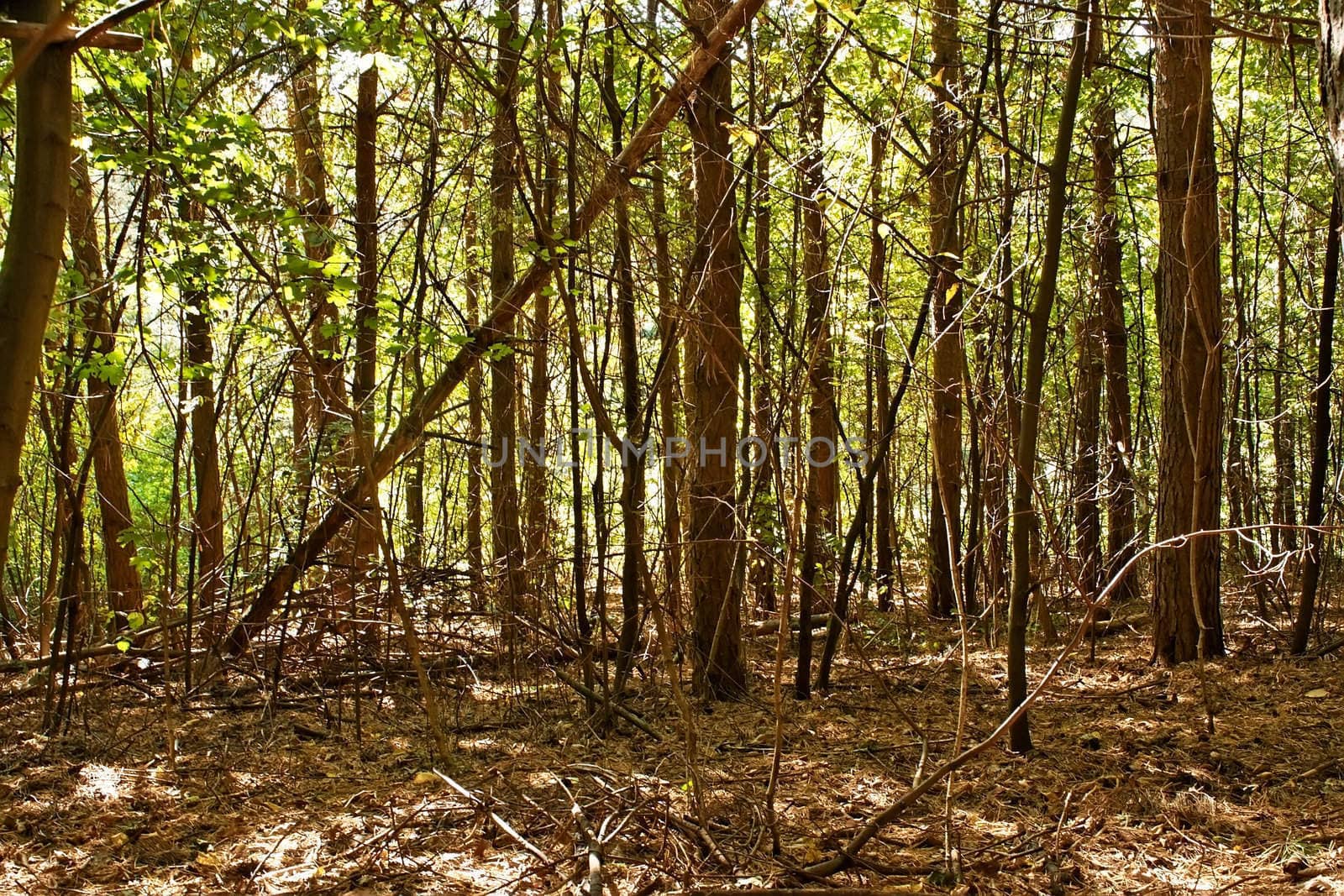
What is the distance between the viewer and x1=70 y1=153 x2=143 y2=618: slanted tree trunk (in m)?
5.22

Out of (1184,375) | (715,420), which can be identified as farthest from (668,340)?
(1184,375)

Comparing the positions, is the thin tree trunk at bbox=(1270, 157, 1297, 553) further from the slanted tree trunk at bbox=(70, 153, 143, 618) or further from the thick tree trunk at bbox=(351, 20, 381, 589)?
the slanted tree trunk at bbox=(70, 153, 143, 618)

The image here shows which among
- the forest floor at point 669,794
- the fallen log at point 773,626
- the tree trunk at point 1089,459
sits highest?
the tree trunk at point 1089,459

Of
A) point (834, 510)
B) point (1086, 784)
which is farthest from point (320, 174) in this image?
point (1086, 784)

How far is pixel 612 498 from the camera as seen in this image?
18.9 ft

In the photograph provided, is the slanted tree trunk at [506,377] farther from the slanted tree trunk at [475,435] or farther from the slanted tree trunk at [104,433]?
the slanted tree trunk at [104,433]

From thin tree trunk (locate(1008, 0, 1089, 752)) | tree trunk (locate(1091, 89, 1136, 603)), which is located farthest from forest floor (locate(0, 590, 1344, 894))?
tree trunk (locate(1091, 89, 1136, 603))

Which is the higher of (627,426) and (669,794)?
(627,426)

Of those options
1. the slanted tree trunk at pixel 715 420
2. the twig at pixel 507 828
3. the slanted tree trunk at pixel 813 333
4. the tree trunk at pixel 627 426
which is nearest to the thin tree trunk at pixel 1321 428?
the slanted tree trunk at pixel 813 333

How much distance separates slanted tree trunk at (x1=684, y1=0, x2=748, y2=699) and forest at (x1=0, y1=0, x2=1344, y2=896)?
3cm

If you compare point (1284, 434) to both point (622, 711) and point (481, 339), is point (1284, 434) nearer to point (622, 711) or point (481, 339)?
point (622, 711)

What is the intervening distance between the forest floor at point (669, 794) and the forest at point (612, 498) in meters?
0.03

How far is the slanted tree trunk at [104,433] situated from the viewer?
5.22m

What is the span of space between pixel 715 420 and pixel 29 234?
4.18 meters
